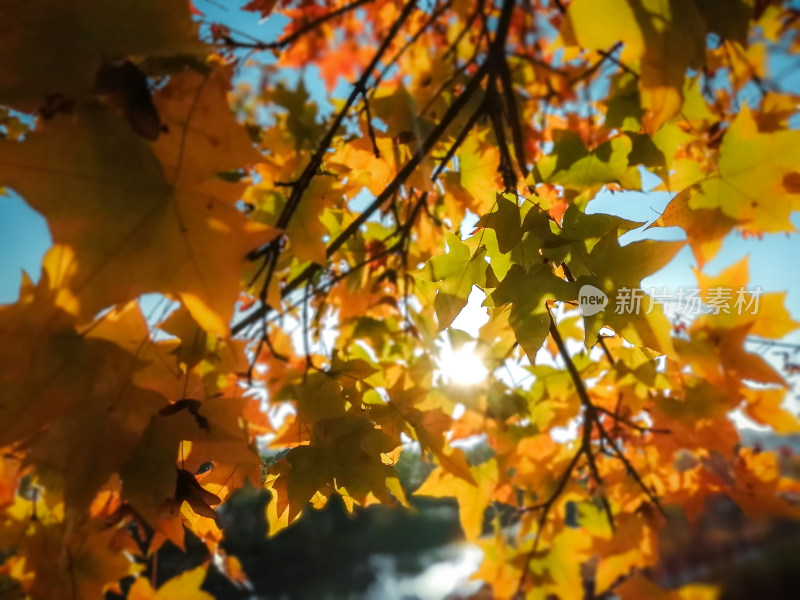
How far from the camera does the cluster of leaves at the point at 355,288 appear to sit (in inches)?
14.5

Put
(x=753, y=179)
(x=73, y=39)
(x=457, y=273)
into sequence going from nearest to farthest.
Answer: (x=73, y=39)
(x=457, y=273)
(x=753, y=179)

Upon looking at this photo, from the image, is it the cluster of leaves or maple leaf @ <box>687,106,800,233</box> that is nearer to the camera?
the cluster of leaves

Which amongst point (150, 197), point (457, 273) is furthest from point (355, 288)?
point (150, 197)

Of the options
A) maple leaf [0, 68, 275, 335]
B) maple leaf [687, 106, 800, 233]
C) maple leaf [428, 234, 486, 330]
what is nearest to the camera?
maple leaf [0, 68, 275, 335]

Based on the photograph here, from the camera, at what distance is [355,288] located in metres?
1.09

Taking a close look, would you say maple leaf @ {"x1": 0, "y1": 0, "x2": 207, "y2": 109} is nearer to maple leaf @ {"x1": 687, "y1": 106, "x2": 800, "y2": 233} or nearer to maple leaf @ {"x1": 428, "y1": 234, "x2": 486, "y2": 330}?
maple leaf @ {"x1": 428, "y1": 234, "x2": 486, "y2": 330}

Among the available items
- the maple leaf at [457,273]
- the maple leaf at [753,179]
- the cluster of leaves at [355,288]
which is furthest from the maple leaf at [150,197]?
the maple leaf at [753,179]

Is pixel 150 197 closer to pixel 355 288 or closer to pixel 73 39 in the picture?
pixel 73 39

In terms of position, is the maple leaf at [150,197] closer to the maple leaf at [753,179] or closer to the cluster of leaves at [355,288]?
the cluster of leaves at [355,288]

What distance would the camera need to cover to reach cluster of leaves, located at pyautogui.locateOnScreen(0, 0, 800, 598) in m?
0.37

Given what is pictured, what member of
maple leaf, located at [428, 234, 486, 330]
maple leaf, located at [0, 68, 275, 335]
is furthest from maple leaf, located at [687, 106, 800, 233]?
maple leaf, located at [0, 68, 275, 335]

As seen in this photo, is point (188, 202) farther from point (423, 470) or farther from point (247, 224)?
point (423, 470)

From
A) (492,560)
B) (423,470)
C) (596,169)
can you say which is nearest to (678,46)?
(596,169)

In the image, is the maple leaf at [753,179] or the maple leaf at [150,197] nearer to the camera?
the maple leaf at [150,197]
